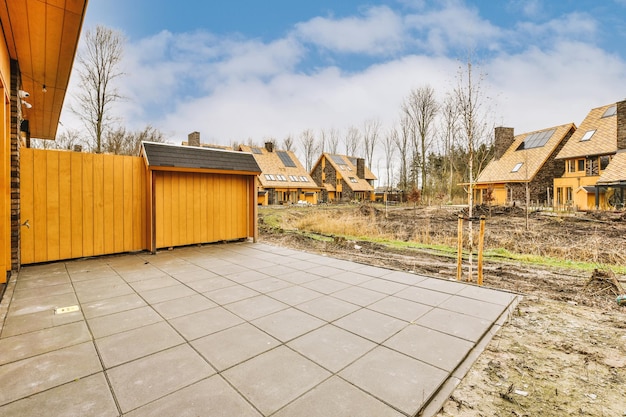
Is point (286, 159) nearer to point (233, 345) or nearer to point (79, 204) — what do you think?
point (79, 204)

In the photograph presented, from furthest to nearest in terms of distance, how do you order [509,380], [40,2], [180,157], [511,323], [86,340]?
[180,157]
[40,2]
[511,323]
[86,340]
[509,380]

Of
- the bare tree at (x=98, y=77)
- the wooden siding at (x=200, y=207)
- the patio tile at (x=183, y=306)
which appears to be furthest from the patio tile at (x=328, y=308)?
the bare tree at (x=98, y=77)

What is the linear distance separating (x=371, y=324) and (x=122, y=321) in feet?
8.01

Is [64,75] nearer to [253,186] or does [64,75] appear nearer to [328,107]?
[253,186]

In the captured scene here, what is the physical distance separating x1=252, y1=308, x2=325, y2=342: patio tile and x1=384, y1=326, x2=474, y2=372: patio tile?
0.76 meters

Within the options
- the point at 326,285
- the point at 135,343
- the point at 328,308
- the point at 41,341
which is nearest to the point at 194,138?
the point at 326,285

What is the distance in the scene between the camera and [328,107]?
139 feet

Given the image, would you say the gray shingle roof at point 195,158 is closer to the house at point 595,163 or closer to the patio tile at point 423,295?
the patio tile at point 423,295

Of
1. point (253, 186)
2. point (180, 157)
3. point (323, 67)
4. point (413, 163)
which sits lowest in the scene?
point (253, 186)

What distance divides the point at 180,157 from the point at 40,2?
3499mm

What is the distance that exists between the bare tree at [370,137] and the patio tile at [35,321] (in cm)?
4421

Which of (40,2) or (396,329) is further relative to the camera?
(40,2)

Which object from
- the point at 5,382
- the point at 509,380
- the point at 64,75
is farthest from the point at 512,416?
the point at 64,75

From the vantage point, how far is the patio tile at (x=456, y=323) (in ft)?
9.26
